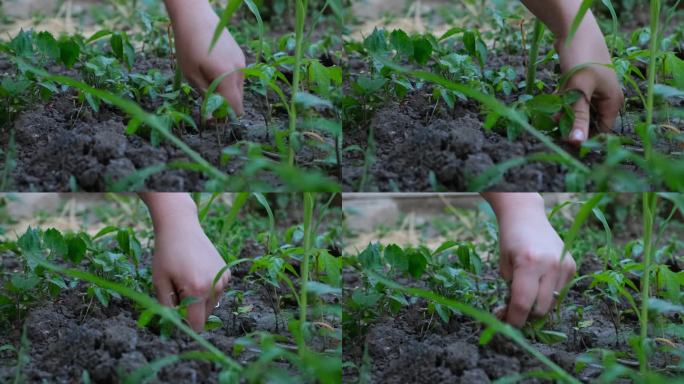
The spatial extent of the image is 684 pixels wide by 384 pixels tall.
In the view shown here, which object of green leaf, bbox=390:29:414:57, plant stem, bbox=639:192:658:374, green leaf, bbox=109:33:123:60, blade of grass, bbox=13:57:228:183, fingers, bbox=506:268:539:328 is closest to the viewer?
blade of grass, bbox=13:57:228:183

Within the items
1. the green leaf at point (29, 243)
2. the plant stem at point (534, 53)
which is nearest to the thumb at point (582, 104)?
the plant stem at point (534, 53)

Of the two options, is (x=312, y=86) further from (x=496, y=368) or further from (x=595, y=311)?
(x=595, y=311)

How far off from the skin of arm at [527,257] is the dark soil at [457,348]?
69 millimetres

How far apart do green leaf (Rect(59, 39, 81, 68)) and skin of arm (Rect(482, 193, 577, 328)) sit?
2.38 ft

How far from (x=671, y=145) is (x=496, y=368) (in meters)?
0.45

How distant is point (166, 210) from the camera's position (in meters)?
1.47

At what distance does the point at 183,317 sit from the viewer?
4.55 ft

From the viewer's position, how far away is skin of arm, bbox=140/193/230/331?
142 cm

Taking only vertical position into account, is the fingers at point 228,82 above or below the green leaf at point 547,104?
below

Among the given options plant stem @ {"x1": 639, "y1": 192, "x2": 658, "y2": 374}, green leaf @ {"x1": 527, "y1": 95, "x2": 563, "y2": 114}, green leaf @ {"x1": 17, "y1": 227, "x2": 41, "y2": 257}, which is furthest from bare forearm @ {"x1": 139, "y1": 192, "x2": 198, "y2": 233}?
plant stem @ {"x1": 639, "y1": 192, "x2": 658, "y2": 374}

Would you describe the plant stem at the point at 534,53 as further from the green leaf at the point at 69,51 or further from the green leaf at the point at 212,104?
the green leaf at the point at 69,51

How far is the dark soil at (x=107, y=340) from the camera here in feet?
4.21

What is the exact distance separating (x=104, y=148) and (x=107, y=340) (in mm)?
284

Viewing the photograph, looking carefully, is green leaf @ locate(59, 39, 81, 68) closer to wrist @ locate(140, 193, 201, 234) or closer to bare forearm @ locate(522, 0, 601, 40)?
wrist @ locate(140, 193, 201, 234)
